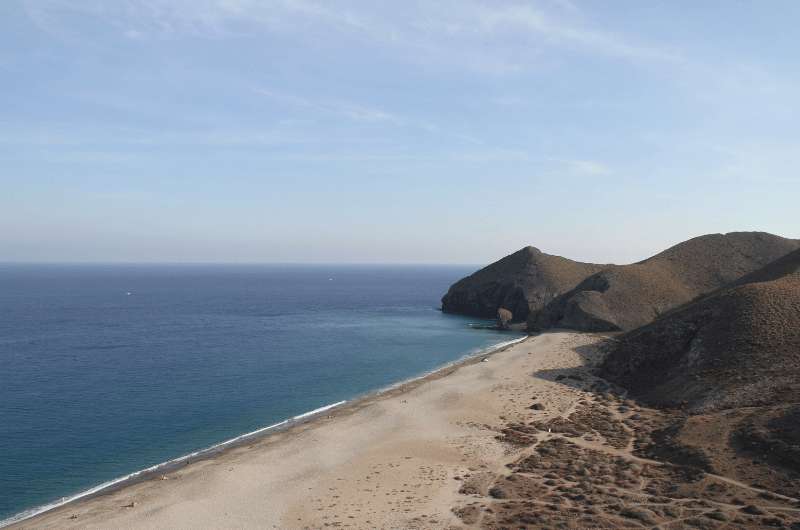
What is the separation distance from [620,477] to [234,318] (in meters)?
108

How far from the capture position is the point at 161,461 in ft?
128

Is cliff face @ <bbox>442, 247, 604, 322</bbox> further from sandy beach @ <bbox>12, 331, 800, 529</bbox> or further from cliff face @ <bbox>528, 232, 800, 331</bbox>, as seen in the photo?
sandy beach @ <bbox>12, 331, 800, 529</bbox>

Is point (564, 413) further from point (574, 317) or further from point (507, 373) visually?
point (574, 317)

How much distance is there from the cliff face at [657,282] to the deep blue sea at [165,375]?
486 inches

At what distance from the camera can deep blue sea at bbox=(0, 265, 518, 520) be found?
39625 millimetres

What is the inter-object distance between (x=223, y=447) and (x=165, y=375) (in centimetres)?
2782

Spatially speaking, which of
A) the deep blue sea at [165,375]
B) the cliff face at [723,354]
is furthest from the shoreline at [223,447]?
the cliff face at [723,354]

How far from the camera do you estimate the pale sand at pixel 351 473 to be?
2898 centimetres

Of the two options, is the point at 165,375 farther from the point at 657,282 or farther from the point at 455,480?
the point at 657,282

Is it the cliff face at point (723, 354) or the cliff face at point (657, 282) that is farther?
the cliff face at point (657, 282)

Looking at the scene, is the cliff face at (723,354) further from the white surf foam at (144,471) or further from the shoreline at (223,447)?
the white surf foam at (144,471)

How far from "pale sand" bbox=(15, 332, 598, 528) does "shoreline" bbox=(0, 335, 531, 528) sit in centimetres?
71

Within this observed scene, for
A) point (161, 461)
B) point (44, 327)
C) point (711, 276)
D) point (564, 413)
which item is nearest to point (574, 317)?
point (711, 276)

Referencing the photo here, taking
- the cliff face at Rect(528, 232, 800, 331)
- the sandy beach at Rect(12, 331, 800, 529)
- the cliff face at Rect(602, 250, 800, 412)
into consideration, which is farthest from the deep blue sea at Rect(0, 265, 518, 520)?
the cliff face at Rect(602, 250, 800, 412)
